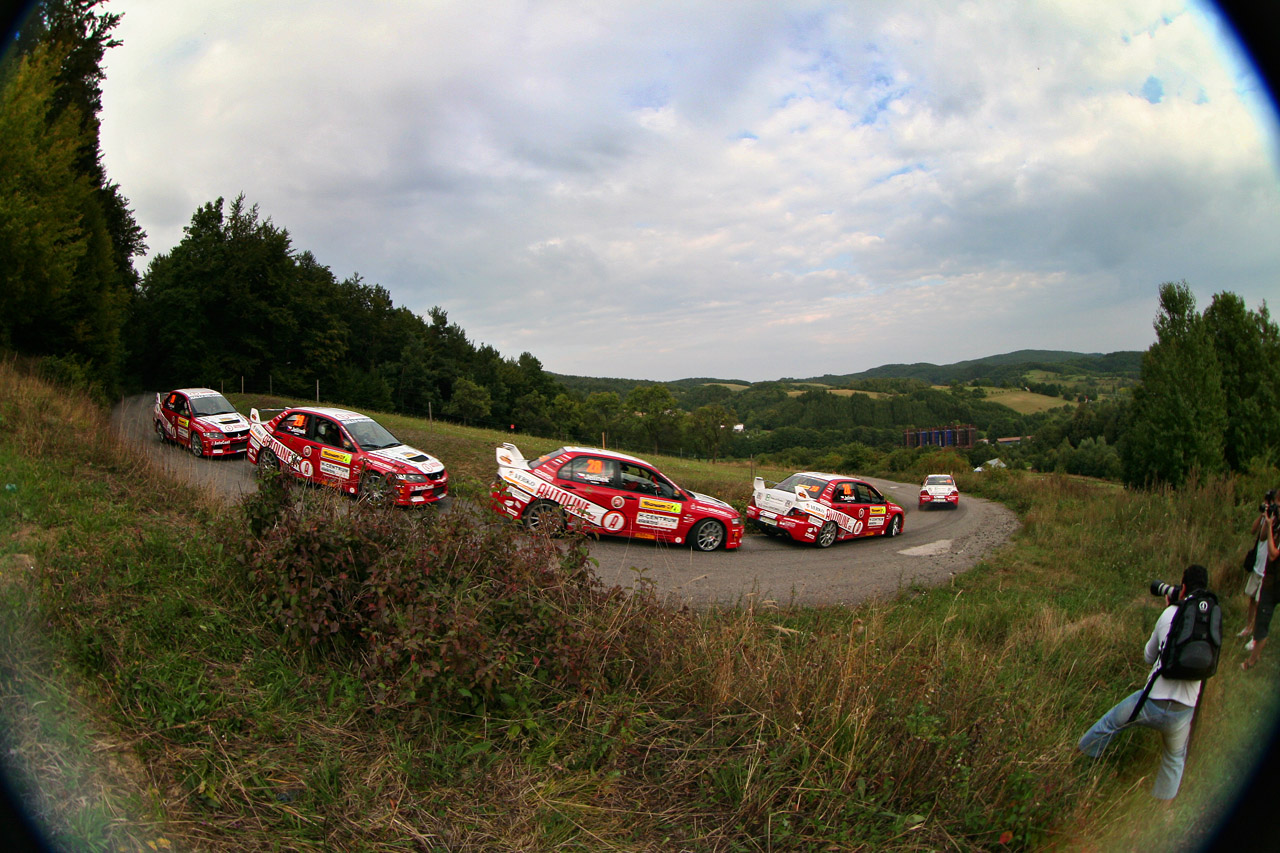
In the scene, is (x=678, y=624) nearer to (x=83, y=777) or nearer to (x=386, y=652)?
(x=386, y=652)

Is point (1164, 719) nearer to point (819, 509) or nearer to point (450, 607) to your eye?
point (450, 607)

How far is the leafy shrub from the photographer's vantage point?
141 inches

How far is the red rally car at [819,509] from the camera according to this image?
1312 centimetres

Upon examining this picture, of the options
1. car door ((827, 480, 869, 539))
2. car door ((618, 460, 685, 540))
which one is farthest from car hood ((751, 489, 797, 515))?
car door ((618, 460, 685, 540))

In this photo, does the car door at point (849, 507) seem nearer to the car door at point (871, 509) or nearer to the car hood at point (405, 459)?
the car door at point (871, 509)

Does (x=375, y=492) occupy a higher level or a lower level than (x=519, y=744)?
higher

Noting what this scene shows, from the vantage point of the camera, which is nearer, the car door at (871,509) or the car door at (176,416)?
the car door at (871,509)

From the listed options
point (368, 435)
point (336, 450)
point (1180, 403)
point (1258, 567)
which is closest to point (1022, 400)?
point (1180, 403)

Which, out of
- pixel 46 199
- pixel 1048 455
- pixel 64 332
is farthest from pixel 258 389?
pixel 1048 455

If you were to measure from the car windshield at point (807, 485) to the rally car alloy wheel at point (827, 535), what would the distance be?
0.72 m

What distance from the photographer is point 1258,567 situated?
718 centimetres

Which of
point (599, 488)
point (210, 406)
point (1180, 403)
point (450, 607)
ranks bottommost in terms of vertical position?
point (599, 488)

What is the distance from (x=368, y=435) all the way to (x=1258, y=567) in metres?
14.0

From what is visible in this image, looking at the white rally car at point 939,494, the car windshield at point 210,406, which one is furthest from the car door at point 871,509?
the car windshield at point 210,406
